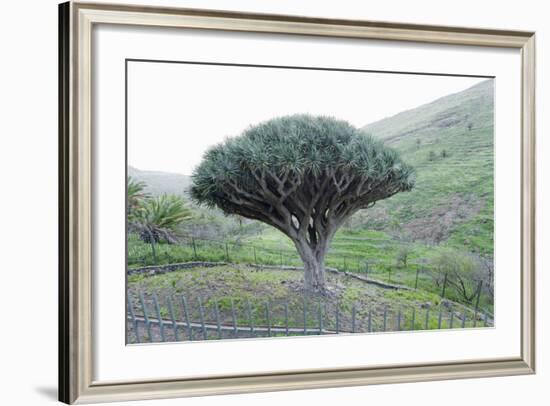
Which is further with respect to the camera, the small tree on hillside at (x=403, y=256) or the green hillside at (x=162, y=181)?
the small tree on hillside at (x=403, y=256)

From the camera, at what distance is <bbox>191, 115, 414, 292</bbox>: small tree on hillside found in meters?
3.38

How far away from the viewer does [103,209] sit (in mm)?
3201

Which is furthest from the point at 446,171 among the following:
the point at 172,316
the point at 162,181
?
the point at 172,316

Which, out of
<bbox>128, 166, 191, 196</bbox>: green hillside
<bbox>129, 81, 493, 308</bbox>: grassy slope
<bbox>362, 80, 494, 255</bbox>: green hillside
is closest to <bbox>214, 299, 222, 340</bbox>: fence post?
<bbox>129, 81, 493, 308</bbox>: grassy slope

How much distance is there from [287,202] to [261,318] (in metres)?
0.55

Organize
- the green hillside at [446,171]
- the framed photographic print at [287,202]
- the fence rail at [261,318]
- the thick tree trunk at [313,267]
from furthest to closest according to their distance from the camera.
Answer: the green hillside at [446,171]
the thick tree trunk at [313,267]
the fence rail at [261,318]
the framed photographic print at [287,202]

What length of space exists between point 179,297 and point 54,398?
68 centimetres

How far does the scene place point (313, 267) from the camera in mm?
3486

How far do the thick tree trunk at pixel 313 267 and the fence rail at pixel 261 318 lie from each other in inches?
2.4

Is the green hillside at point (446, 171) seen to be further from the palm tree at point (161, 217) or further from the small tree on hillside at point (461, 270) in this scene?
the palm tree at point (161, 217)

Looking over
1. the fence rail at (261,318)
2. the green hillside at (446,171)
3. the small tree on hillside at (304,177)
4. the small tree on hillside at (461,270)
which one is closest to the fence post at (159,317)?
the fence rail at (261,318)

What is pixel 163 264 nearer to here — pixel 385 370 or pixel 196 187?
pixel 196 187

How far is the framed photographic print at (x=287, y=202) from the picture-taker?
3.20 m

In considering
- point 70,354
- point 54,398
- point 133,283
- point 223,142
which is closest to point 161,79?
point 223,142
